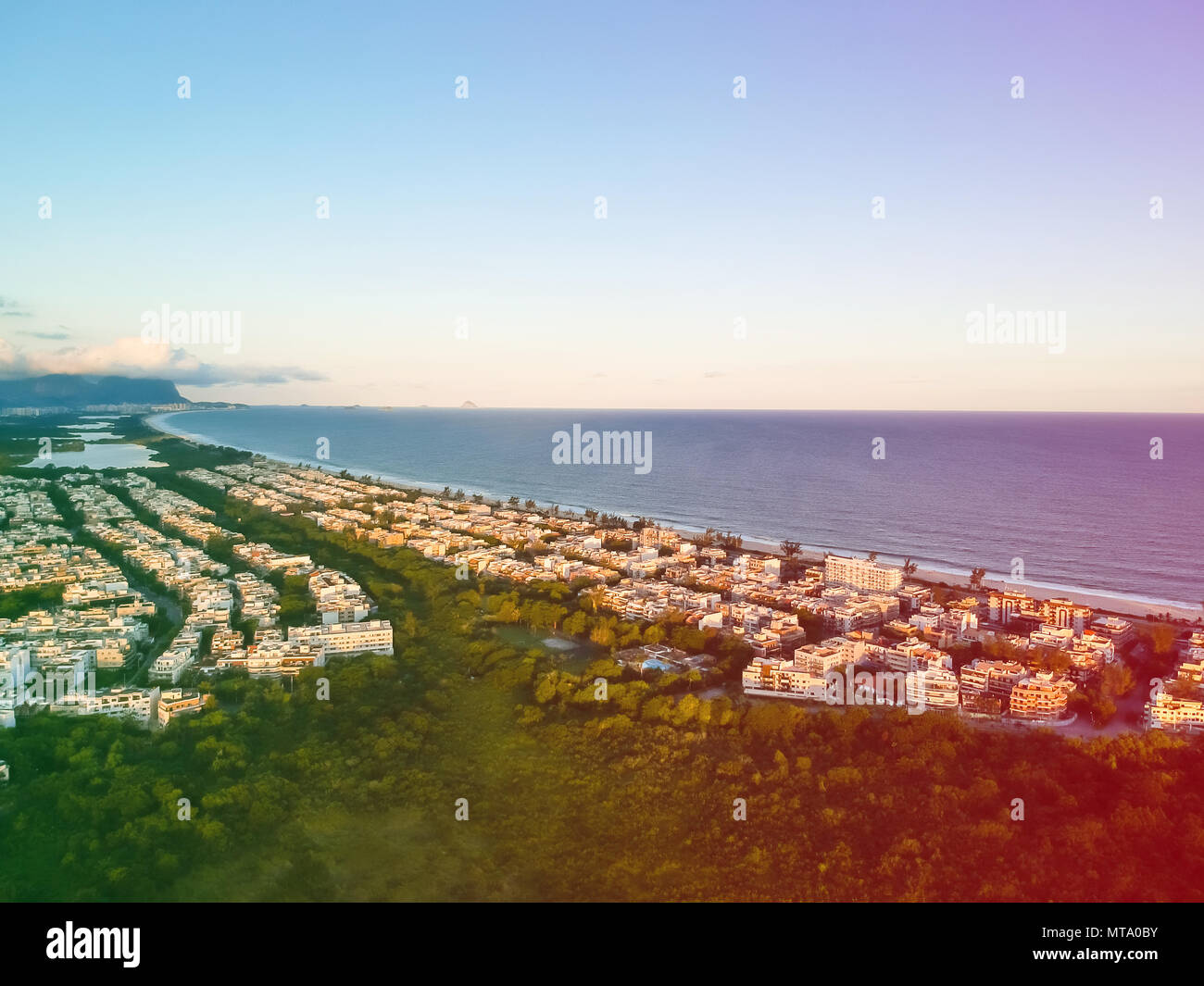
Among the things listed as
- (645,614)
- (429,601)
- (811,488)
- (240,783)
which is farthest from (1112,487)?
(240,783)

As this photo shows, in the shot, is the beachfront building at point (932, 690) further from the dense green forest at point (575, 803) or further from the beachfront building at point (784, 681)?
the beachfront building at point (784, 681)

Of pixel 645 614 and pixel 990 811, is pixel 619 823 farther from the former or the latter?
pixel 645 614

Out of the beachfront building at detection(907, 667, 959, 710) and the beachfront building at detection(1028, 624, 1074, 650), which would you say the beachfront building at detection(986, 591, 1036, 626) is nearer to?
the beachfront building at detection(1028, 624, 1074, 650)

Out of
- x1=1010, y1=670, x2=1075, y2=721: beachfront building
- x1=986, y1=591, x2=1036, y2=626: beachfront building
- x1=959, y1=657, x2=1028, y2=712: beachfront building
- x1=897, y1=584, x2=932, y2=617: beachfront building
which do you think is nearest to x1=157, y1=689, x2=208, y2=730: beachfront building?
x1=959, y1=657, x2=1028, y2=712: beachfront building

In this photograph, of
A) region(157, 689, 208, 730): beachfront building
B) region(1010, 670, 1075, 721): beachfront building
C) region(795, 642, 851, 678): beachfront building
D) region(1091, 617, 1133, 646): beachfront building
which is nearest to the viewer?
region(157, 689, 208, 730): beachfront building

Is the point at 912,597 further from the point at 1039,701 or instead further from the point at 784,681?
the point at 784,681

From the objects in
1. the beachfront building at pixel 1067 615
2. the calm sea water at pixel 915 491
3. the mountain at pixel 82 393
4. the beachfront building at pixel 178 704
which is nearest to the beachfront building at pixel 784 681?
the beachfront building at pixel 1067 615

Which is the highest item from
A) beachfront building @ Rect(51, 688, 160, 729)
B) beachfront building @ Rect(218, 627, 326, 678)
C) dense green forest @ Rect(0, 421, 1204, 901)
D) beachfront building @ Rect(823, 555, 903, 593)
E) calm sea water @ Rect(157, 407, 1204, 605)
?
calm sea water @ Rect(157, 407, 1204, 605)
